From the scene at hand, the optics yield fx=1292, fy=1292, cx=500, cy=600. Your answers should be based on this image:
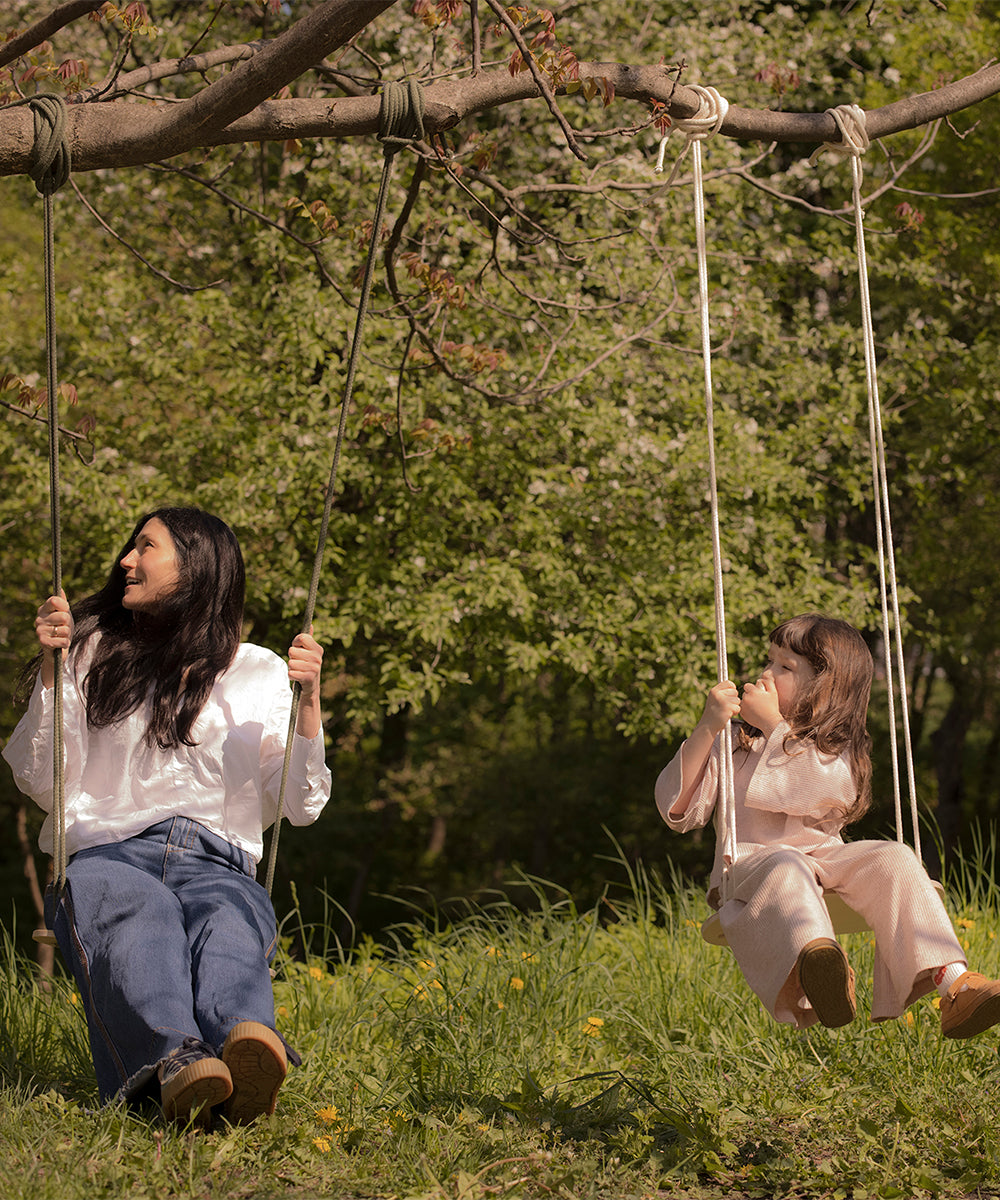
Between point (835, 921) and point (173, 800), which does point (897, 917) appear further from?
point (173, 800)

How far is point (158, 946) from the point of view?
283cm

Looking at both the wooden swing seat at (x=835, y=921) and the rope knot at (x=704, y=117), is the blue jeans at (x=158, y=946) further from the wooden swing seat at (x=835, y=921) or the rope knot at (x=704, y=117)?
the rope knot at (x=704, y=117)

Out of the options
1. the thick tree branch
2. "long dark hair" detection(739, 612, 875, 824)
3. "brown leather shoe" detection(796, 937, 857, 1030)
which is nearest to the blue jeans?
"brown leather shoe" detection(796, 937, 857, 1030)

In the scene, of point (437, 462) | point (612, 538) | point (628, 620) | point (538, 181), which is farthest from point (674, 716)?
point (538, 181)

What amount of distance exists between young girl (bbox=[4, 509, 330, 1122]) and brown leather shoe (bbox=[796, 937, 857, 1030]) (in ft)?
3.59

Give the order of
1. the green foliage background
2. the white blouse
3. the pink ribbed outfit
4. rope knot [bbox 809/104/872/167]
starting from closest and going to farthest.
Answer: the pink ribbed outfit < the white blouse < rope knot [bbox 809/104/872/167] < the green foliage background

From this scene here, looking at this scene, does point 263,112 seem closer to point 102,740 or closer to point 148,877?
point 102,740

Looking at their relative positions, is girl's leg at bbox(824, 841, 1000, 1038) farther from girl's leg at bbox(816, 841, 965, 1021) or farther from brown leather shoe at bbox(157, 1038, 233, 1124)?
brown leather shoe at bbox(157, 1038, 233, 1124)

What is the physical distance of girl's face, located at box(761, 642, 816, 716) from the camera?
125 inches

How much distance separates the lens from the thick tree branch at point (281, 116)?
2.78 meters

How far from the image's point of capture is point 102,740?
310 cm

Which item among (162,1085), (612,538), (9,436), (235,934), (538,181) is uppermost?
(538,181)

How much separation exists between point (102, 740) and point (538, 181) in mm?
4895

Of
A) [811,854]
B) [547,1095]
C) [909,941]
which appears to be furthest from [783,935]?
[547,1095]
